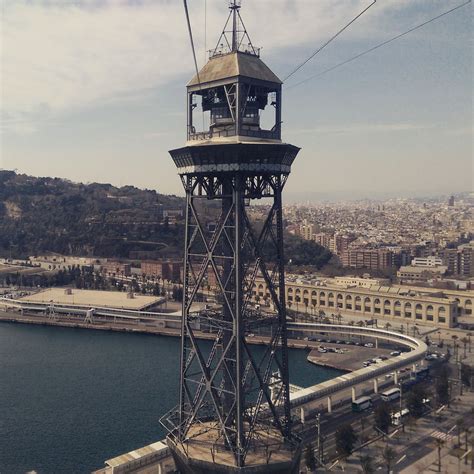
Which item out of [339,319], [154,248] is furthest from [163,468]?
[154,248]

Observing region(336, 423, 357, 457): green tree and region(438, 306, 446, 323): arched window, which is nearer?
region(336, 423, 357, 457): green tree

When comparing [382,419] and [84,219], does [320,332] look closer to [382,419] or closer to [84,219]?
[382,419]

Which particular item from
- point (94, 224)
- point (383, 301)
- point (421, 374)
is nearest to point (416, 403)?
point (421, 374)

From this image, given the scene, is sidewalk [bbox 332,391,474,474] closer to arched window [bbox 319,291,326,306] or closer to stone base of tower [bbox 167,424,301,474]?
stone base of tower [bbox 167,424,301,474]

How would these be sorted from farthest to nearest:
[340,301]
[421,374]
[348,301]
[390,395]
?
[340,301]
[348,301]
[421,374]
[390,395]

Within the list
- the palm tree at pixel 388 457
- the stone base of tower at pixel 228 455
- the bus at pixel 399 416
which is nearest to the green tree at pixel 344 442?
the palm tree at pixel 388 457

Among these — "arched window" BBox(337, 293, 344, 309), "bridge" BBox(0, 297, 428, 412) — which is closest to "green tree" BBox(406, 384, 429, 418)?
"bridge" BBox(0, 297, 428, 412)
